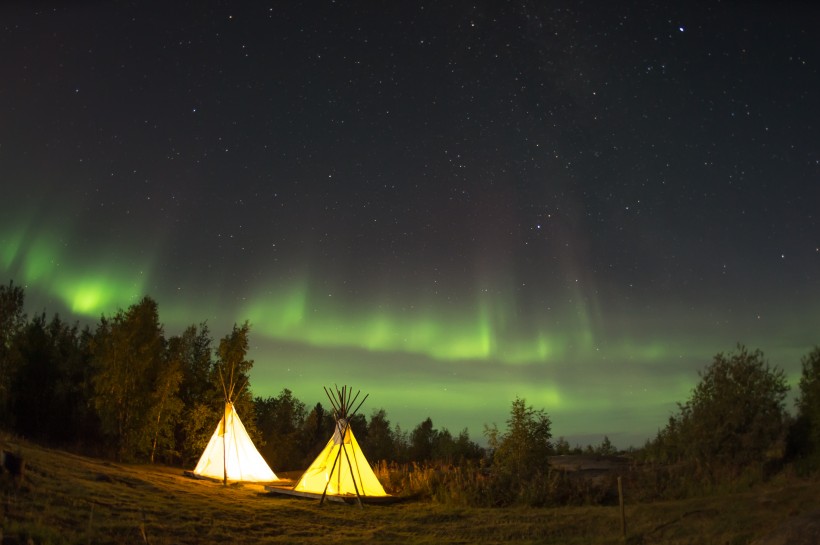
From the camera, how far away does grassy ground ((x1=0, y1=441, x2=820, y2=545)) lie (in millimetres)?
10406

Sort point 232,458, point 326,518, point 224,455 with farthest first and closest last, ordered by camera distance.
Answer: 1. point 232,458
2. point 224,455
3. point 326,518

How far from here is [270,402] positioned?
125ft

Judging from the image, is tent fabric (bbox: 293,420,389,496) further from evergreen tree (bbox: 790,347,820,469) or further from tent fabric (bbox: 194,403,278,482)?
evergreen tree (bbox: 790,347,820,469)

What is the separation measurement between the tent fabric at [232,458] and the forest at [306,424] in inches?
134

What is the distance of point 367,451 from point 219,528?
24732 mm

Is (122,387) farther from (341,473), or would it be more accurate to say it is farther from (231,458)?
(341,473)

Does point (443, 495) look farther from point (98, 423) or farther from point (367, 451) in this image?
point (367, 451)

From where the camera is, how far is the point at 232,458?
22.8 m

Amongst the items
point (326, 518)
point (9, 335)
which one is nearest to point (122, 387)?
point (9, 335)

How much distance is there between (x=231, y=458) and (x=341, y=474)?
5.82m

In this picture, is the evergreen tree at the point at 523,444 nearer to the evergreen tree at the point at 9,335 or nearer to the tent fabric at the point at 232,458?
the tent fabric at the point at 232,458

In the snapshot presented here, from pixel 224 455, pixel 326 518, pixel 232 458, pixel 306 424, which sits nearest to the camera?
pixel 326 518

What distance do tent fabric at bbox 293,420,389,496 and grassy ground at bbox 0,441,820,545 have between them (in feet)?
7.34

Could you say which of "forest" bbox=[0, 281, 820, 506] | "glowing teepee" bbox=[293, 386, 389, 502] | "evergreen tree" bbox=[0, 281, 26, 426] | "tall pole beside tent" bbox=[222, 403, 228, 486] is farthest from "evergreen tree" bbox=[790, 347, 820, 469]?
"evergreen tree" bbox=[0, 281, 26, 426]
